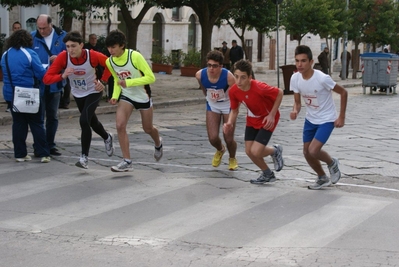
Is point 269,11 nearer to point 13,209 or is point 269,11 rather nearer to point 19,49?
point 19,49

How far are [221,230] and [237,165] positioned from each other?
3.23m

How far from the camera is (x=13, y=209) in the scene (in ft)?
24.4

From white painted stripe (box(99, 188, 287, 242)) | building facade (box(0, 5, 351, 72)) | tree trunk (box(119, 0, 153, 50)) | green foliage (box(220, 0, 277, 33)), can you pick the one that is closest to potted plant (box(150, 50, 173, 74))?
building facade (box(0, 5, 351, 72))

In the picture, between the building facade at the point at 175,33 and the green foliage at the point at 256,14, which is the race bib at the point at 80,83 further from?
the building facade at the point at 175,33

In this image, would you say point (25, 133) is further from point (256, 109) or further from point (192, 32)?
point (192, 32)

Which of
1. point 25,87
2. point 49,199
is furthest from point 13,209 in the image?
point 25,87

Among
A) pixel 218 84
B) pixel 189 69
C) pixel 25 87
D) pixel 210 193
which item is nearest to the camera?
pixel 210 193

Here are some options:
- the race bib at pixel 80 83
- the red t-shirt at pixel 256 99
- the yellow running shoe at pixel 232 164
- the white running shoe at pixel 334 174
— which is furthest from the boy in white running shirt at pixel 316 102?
the race bib at pixel 80 83

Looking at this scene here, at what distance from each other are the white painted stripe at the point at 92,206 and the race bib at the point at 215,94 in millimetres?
1080

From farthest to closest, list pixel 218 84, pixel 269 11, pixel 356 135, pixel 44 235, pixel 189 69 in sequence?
1. pixel 189 69
2. pixel 269 11
3. pixel 356 135
4. pixel 218 84
5. pixel 44 235

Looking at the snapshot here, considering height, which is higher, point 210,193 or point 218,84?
point 218,84

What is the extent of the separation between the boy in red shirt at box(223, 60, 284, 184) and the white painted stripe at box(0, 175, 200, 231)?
73cm

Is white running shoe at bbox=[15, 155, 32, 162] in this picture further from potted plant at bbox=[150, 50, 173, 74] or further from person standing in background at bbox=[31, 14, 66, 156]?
potted plant at bbox=[150, 50, 173, 74]

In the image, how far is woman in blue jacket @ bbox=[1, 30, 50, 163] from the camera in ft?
32.6
